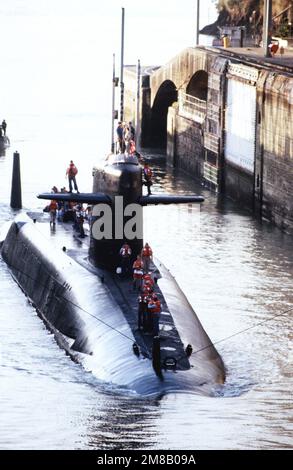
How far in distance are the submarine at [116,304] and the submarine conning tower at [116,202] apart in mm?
25

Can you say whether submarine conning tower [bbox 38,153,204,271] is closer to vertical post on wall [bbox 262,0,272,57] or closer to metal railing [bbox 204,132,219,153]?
vertical post on wall [bbox 262,0,272,57]

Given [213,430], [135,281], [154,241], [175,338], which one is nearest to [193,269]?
[154,241]

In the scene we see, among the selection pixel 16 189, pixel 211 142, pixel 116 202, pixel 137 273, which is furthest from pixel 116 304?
pixel 211 142

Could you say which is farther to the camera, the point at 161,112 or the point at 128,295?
the point at 161,112

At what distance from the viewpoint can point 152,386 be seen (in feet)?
87.9

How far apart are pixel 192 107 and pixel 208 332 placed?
32.6 meters

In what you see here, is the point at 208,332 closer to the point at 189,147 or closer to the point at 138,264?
the point at 138,264

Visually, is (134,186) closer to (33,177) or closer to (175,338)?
(175,338)

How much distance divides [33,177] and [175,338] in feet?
115

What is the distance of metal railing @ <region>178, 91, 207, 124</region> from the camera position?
2544 inches

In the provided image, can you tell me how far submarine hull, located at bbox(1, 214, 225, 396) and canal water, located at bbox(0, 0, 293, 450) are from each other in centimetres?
35

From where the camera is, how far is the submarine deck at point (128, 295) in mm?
28328

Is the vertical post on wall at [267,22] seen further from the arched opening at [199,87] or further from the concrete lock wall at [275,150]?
the arched opening at [199,87]

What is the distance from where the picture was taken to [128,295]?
106 ft
